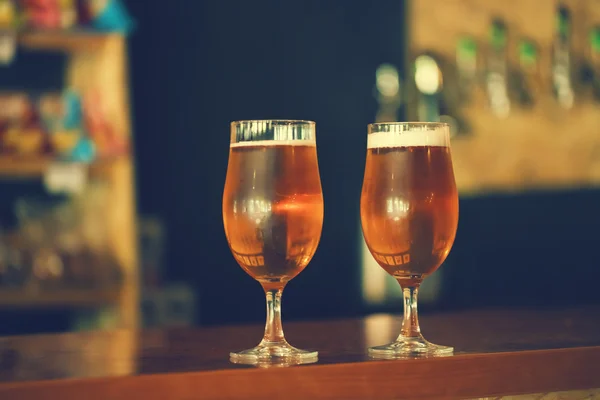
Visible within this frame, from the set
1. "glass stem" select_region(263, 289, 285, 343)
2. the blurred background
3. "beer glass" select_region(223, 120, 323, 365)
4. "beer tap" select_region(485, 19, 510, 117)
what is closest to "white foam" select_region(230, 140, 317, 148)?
"beer glass" select_region(223, 120, 323, 365)

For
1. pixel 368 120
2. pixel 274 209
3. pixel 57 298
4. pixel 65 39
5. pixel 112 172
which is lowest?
pixel 57 298

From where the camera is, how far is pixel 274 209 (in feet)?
3.25

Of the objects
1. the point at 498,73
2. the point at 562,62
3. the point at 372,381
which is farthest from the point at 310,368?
the point at 562,62

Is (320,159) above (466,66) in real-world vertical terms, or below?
below

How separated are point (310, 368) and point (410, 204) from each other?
0.74ft

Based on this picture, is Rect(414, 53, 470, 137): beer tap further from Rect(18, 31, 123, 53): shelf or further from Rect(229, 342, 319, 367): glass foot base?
Rect(229, 342, 319, 367): glass foot base

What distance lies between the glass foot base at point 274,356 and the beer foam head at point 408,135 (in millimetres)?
243

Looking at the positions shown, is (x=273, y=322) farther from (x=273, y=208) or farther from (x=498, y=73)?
(x=498, y=73)

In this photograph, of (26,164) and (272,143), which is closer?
(272,143)

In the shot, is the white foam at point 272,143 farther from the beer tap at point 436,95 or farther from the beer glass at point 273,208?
the beer tap at point 436,95

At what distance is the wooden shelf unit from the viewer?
2.89 m

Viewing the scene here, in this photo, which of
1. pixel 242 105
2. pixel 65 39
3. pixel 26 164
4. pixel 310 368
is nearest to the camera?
pixel 310 368

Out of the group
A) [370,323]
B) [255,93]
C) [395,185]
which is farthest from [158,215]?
[395,185]

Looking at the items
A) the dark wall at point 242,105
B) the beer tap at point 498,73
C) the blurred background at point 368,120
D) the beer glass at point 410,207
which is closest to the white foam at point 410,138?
the beer glass at point 410,207
